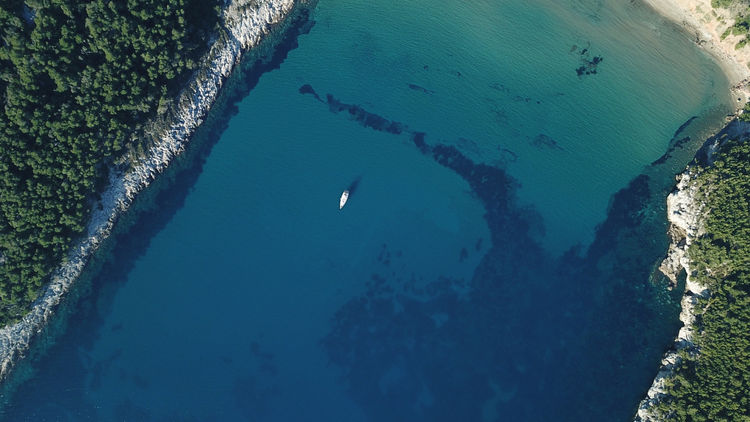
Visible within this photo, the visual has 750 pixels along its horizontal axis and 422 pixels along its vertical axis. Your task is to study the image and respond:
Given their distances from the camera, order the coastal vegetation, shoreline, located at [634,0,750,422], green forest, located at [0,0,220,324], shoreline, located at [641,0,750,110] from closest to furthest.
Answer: green forest, located at [0,0,220,324] → shoreline, located at [634,0,750,422] → the coastal vegetation → shoreline, located at [641,0,750,110]

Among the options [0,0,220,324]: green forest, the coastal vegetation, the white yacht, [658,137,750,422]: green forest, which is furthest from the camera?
the coastal vegetation

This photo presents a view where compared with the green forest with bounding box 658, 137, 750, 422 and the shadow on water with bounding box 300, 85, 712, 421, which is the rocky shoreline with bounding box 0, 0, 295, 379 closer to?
the shadow on water with bounding box 300, 85, 712, 421

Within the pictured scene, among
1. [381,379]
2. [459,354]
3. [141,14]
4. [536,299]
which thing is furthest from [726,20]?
[141,14]

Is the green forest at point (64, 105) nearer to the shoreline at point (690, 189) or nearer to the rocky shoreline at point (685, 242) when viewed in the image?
the shoreline at point (690, 189)

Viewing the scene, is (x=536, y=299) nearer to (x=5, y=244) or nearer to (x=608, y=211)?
(x=608, y=211)

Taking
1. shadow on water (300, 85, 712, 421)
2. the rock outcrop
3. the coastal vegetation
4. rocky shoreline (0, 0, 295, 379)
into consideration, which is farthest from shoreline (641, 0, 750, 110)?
rocky shoreline (0, 0, 295, 379)

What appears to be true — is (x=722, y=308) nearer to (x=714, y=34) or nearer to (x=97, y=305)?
(x=714, y=34)
